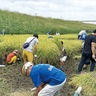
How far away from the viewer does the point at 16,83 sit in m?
10.1

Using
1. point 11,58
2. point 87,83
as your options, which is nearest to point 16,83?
point 87,83

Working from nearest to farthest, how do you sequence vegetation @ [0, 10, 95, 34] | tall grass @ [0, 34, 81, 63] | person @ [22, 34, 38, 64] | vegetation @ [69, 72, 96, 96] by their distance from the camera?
vegetation @ [69, 72, 96, 96], person @ [22, 34, 38, 64], tall grass @ [0, 34, 81, 63], vegetation @ [0, 10, 95, 34]

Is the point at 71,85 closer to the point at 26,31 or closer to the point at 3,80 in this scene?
the point at 3,80

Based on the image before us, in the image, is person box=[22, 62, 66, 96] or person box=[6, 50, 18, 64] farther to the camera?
person box=[6, 50, 18, 64]

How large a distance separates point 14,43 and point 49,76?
851 centimetres

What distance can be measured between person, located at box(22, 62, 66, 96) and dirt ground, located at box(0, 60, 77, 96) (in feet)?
8.24

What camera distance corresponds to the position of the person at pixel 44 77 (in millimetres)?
5938

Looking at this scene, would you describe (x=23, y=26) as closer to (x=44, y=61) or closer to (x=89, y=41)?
(x=44, y=61)

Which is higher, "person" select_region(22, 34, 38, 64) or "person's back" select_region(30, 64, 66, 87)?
"person's back" select_region(30, 64, 66, 87)

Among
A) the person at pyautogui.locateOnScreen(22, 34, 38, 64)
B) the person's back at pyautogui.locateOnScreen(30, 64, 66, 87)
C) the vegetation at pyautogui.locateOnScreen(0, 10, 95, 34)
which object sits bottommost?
the vegetation at pyautogui.locateOnScreen(0, 10, 95, 34)

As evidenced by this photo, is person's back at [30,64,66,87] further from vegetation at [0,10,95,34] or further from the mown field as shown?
vegetation at [0,10,95,34]

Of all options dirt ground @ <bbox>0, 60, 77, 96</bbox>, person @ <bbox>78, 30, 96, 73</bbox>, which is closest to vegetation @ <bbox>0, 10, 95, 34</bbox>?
dirt ground @ <bbox>0, 60, 77, 96</bbox>

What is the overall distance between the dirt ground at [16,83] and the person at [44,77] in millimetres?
2511

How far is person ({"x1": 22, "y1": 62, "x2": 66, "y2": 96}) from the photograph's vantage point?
19.5ft
